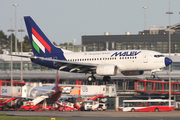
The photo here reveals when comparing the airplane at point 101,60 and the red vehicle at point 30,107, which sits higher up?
the airplane at point 101,60

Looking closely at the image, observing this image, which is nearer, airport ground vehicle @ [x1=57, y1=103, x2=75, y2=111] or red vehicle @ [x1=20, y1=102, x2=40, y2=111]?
red vehicle @ [x1=20, y1=102, x2=40, y2=111]

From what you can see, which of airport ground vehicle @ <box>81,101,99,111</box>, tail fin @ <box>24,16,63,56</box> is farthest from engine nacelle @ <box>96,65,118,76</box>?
airport ground vehicle @ <box>81,101,99,111</box>

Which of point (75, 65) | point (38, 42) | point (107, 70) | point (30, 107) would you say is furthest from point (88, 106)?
point (107, 70)

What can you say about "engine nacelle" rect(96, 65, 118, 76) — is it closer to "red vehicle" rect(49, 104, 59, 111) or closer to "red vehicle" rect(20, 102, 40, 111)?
"red vehicle" rect(20, 102, 40, 111)

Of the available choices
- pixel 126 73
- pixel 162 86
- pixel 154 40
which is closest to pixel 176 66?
pixel 162 86

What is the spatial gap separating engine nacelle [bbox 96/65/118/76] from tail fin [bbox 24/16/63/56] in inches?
430

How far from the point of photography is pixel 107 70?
61.7 metres

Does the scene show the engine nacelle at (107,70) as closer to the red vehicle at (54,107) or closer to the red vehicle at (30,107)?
the red vehicle at (30,107)

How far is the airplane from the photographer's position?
6150cm

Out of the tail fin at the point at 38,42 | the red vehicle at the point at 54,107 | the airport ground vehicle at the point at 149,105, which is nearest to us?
the tail fin at the point at 38,42

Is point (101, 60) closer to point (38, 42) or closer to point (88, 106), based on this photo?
point (38, 42)

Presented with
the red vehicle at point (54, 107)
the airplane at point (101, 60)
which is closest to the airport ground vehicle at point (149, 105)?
the red vehicle at point (54, 107)

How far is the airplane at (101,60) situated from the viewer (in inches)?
2421

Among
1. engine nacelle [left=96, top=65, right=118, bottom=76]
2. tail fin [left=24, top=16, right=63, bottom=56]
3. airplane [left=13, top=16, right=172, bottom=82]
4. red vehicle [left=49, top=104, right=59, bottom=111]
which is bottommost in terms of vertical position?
red vehicle [left=49, top=104, right=59, bottom=111]
